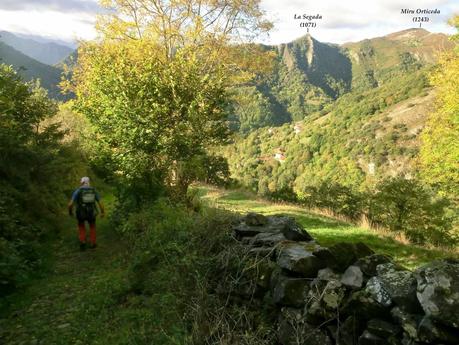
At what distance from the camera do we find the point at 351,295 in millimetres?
3781

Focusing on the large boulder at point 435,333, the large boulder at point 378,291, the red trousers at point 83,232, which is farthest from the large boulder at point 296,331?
the red trousers at point 83,232

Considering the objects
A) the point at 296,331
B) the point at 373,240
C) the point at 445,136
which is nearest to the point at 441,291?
the point at 296,331

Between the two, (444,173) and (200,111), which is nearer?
(200,111)

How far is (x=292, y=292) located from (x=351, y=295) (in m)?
0.72

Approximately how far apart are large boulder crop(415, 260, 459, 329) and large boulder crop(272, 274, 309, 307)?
4.10ft

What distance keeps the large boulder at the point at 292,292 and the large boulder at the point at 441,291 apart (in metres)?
1.25

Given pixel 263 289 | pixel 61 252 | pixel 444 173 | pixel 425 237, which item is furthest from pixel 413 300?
pixel 444 173

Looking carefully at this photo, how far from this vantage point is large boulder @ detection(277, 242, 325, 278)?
173 inches

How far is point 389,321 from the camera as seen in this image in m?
3.53

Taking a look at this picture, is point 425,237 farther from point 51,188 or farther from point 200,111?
point 51,188

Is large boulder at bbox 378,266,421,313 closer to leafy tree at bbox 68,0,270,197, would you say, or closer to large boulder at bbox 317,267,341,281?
large boulder at bbox 317,267,341,281

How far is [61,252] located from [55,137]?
5.48 m

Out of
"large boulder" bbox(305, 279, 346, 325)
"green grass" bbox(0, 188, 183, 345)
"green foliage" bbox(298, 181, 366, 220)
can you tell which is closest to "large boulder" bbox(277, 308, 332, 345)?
"large boulder" bbox(305, 279, 346, 325)

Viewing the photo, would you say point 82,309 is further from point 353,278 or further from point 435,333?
point 435,333
